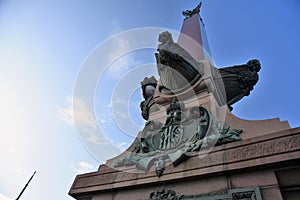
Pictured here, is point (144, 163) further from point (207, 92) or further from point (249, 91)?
point (249, 91)

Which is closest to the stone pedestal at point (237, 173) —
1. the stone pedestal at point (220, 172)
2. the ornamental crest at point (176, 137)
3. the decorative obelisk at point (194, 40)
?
the stone pedestal at point (220, 172)

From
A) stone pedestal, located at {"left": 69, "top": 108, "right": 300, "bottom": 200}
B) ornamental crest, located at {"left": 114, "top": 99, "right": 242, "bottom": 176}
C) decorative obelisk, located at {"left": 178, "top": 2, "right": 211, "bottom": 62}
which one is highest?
decorative obelisk, located at {"left": 178, "top": 2, "right": 211, "bottom": 62}

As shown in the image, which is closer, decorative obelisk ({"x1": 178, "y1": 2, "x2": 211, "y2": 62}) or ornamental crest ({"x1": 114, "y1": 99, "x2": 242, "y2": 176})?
ornamental crest ({"x1": 114, "y1": 99, "x2": 242, "y2": 176})

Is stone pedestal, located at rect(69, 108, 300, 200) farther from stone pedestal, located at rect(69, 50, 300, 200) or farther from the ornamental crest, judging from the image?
the ornamental crest

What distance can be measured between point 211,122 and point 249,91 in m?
2.32

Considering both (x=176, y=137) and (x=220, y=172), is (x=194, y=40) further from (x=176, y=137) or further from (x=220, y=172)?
(x=220, y=172)

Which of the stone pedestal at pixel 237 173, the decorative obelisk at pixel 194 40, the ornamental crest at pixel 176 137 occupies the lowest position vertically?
the stone pedestal at pixel 237 173

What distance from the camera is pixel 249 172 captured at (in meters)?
3.34

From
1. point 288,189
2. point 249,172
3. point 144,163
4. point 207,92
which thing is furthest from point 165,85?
point 288,189


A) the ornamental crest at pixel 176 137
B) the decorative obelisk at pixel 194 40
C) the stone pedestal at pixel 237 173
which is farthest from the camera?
the decorative obelisk at pixel 194 40

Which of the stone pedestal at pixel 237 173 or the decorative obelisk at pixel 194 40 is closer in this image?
the stone pedestal at pixel 237 173

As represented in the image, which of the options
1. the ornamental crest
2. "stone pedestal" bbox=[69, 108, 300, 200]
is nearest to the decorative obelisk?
the ornamental crest

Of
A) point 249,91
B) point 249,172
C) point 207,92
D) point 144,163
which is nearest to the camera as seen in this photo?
point 249,172

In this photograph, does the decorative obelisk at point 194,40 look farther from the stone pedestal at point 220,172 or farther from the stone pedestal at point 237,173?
the stone pedestal at point 237,173
